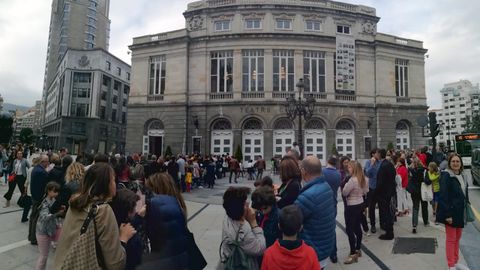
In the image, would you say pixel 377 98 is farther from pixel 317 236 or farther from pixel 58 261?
pixel 58 261

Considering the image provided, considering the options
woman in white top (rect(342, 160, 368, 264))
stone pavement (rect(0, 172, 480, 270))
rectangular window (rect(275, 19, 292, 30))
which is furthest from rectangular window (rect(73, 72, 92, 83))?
woman in white top (rect(342, 160, 368, 264))

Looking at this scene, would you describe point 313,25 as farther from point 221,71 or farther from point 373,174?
point 373,174

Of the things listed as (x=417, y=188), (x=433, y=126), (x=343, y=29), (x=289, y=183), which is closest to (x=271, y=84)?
(x=343, y=29)

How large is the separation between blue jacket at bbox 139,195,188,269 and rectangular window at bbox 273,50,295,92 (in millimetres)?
24849

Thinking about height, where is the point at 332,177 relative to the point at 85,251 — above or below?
above

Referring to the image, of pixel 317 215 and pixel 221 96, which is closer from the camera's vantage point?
pixel 317 215

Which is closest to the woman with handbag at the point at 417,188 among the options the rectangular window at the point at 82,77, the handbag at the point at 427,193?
the handbag at the point at 427,193

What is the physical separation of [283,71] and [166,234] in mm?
25641

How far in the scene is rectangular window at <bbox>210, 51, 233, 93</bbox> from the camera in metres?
27.4

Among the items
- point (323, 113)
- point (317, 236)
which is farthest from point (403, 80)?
point (317, 236)

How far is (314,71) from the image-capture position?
1077 inches

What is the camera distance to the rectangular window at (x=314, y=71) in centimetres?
2717

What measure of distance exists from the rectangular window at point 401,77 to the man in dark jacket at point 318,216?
29.7 meters

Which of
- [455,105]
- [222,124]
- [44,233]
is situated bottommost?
[44,233]
